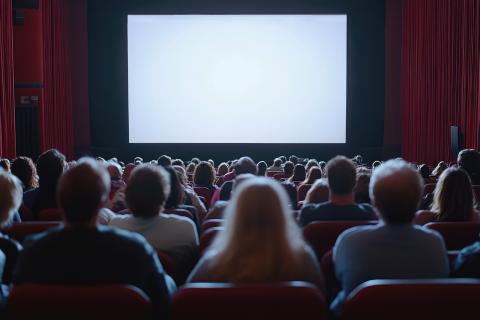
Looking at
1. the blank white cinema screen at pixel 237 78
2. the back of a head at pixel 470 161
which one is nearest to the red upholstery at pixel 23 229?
the back of a head at pixel 470 161

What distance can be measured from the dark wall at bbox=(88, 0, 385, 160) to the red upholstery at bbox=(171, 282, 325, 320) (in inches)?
581

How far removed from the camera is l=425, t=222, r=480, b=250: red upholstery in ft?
10.7

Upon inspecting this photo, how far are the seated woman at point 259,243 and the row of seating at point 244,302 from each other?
0.29 m

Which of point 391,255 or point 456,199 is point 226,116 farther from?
point 391,255

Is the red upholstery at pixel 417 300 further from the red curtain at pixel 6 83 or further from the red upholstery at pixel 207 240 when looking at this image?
the red curtain at pixel 6 83

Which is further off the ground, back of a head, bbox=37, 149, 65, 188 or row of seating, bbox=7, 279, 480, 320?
back of a head, bbox=37, 149, 65, 188

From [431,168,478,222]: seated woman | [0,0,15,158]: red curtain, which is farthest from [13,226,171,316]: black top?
[0,0,15,158]: red curtain

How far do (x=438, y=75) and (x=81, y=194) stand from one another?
13.9 m

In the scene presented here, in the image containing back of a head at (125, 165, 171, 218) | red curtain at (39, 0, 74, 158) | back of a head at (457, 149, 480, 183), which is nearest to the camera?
back of a head at (125, 165, 171, 218)

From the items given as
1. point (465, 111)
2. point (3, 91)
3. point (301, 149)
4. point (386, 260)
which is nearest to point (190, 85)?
point (301, 149)

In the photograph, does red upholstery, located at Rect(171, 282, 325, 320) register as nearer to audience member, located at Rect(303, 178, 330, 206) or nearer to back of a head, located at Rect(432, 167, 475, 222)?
back of a head, located at Rect(432, 167, 475, 222)

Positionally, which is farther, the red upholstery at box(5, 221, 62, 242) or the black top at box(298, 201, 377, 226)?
the black top at box(298, 201, 377, 226)

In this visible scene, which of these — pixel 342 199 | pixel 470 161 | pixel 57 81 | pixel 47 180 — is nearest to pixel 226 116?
pixel 57 81

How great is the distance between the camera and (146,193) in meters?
3.17
